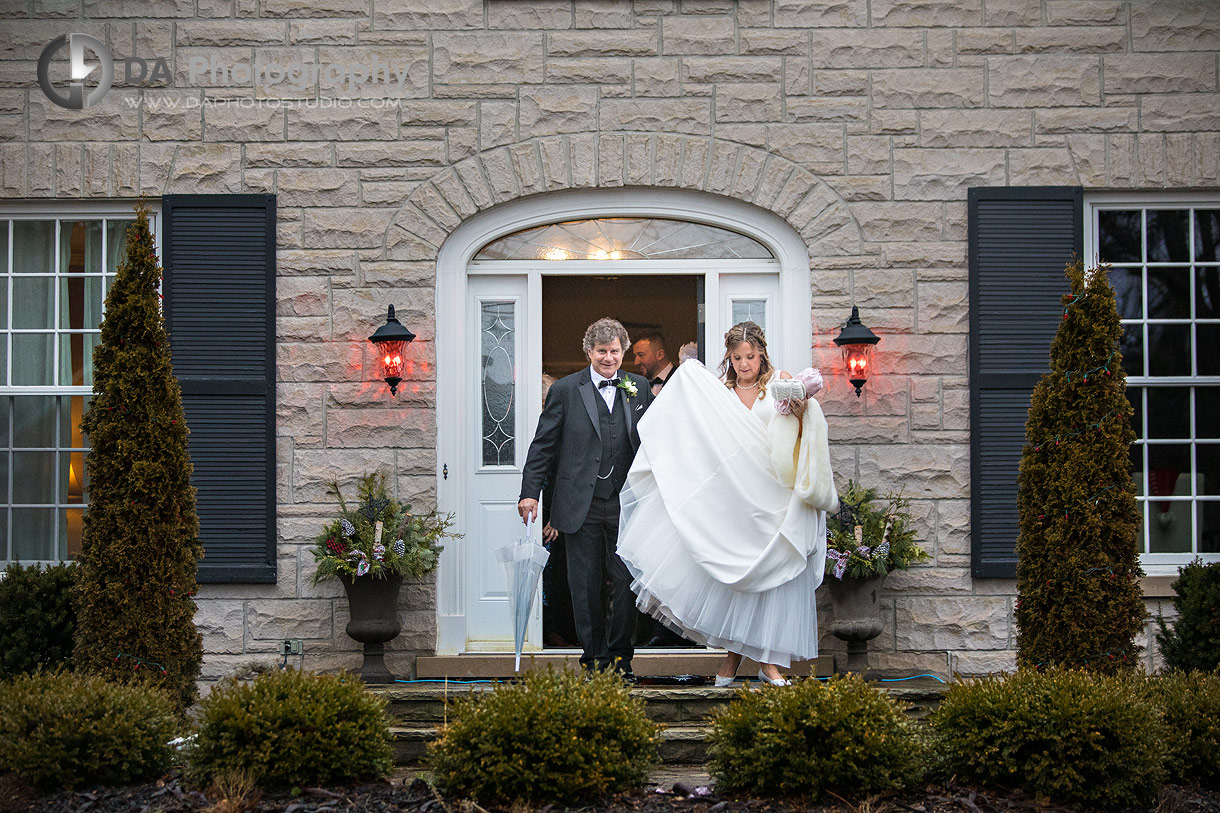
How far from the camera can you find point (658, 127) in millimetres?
7719

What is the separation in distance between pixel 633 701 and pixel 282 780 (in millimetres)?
1463

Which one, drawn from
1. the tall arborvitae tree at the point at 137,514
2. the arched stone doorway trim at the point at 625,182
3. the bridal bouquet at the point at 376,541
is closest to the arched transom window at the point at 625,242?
the arched stone doorway trim at the point at 625,182

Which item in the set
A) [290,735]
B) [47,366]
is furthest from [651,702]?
[47,366]

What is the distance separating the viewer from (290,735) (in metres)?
4.88

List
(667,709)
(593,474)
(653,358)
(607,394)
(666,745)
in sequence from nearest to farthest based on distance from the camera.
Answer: (666,745)
(667,709)
(593,474)
(607,394)
(653,358)

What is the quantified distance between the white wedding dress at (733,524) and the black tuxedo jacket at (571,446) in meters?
0.24

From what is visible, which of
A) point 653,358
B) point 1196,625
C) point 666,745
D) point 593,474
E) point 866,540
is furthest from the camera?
point 653,358

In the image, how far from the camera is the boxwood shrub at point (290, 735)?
488 centimetres

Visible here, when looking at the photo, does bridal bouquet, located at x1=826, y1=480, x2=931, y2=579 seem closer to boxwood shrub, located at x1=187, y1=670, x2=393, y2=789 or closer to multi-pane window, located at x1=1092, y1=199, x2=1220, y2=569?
multi-pane window, located at x1=1092, y1=199, x2=1220, y2=569

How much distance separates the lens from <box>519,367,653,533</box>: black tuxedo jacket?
22.2 ft

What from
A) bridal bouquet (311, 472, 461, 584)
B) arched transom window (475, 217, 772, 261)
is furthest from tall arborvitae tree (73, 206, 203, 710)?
arched transom window (475, 217, 772, 261)

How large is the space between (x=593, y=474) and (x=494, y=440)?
1251 mm

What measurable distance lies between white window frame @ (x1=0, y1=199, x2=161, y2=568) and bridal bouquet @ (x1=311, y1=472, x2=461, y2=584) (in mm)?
1830

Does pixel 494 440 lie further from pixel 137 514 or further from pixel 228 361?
pixel 137 514
